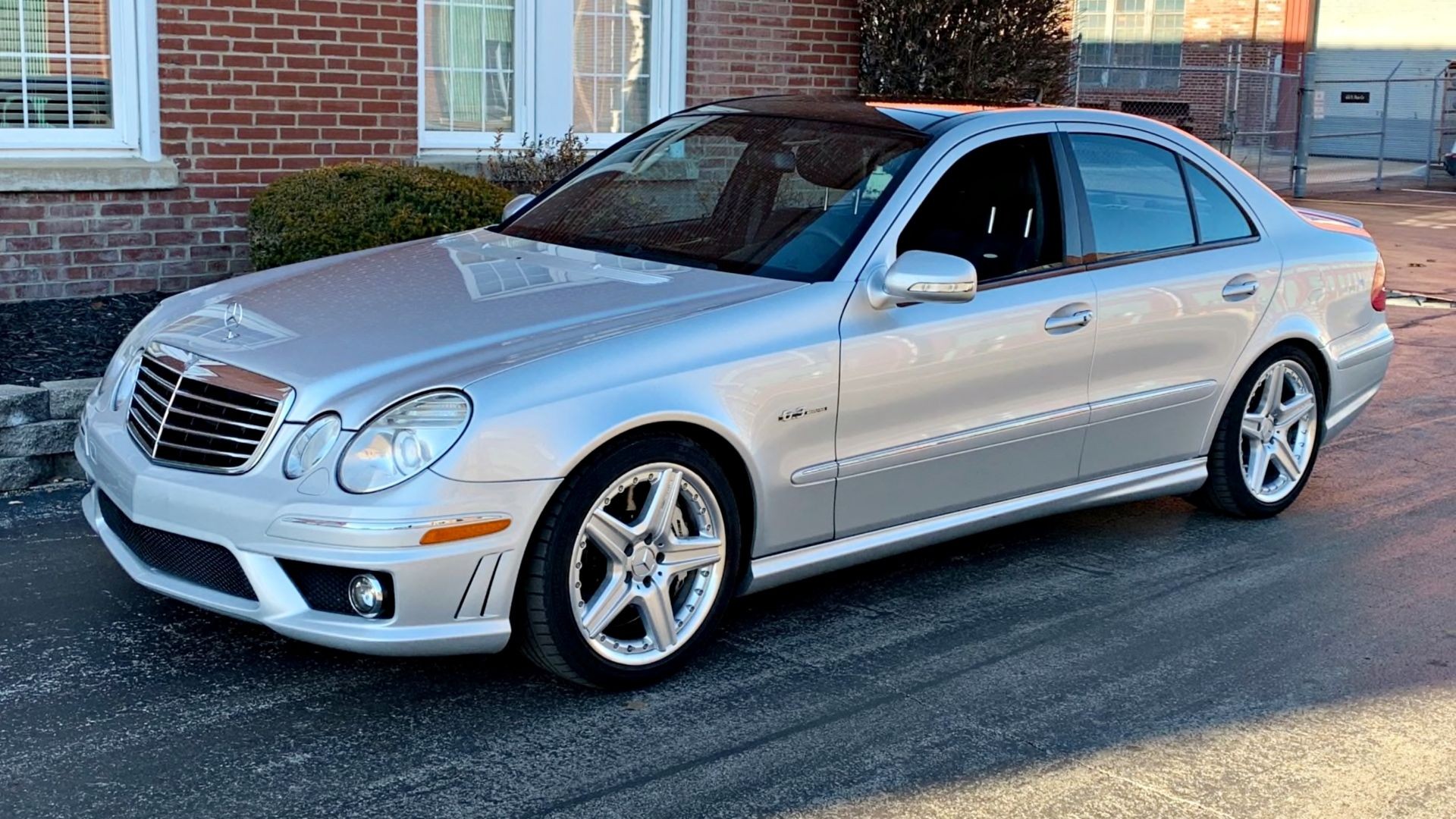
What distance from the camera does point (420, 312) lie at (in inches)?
183

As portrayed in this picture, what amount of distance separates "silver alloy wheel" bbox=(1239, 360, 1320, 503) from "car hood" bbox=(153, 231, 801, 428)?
240 centimetres

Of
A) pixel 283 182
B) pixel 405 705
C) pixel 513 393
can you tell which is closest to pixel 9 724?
pixel 405 705

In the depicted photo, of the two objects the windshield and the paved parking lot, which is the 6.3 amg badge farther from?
the paved parking lot

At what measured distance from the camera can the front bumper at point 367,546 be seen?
399cm

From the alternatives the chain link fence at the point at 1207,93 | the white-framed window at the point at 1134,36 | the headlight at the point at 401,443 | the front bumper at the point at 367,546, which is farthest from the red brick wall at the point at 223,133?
the white-framed window at the point at 1134,36

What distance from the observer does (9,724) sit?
4.11 metres

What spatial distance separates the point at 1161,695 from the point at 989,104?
91.6 inches

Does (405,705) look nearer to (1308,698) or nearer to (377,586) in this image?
(377,586)

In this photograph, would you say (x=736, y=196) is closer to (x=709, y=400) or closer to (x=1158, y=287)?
(x=709, y=400)

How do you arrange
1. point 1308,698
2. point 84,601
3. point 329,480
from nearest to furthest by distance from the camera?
1. point 329,480
2. point 1308,698
3. point 84,601

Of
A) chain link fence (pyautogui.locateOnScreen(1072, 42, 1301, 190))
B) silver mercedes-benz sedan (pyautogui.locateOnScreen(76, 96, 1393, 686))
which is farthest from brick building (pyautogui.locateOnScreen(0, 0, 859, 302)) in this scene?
chain link fence (pyautogui.locateOnScreen(1072, 42, 1301, 190))

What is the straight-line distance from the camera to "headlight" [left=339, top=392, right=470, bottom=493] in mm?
4027

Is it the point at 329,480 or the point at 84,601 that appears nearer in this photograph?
the point at 329,480

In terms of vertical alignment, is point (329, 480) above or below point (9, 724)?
above
